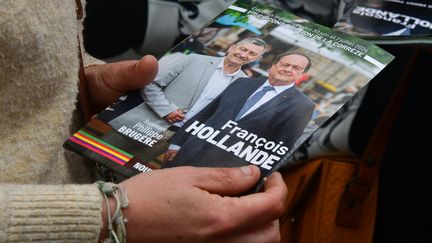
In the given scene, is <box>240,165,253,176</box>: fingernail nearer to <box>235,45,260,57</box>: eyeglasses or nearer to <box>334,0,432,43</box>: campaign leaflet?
<box>235,45,260,57</box>: eyeglasses

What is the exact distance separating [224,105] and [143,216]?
0.16m

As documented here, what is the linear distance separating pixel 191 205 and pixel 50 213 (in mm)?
143

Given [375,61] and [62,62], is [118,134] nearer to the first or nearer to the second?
[62,62]

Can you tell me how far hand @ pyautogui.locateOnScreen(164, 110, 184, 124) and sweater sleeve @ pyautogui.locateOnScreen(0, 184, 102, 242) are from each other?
5.1 inches

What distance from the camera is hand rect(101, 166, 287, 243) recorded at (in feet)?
1.90

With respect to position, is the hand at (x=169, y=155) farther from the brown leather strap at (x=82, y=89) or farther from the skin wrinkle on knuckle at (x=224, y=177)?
the brown leather strap at (x=82, y=89)

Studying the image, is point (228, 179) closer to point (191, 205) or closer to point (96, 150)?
point (191, 205)

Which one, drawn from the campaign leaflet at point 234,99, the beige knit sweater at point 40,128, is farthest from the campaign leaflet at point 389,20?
the beige knit sweater at point 40,128

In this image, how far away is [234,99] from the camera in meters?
0.65

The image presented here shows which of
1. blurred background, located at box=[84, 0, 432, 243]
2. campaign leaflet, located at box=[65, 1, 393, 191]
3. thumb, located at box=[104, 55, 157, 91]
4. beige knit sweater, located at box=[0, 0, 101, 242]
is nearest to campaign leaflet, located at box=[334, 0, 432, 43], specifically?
blurred background, located at box=[84, 0, 432, 243]

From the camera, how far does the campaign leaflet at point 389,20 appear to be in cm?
86

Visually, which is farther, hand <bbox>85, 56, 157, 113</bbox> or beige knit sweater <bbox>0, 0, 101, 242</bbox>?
hand <bbox>85, 56, 157, 113</bbox>

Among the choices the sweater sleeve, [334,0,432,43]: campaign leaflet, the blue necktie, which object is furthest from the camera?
[334,0,432,43]: campaign leaflet

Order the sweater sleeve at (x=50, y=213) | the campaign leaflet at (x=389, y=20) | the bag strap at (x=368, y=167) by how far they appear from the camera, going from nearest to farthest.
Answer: the sweater sleeve at (x=50, y=213), the campaign leaflet at (x=389, y=20), the bag strap at (x=368, y=167)
